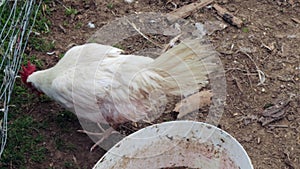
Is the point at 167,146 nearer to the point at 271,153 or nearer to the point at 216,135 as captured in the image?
the point at 216,135

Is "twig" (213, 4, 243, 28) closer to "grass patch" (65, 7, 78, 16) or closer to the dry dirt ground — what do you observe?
the dry dirt ground

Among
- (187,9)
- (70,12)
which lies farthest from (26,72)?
(187,9)

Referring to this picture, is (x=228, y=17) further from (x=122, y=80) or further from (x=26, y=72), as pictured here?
(x=26, y=72)

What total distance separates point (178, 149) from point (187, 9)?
61.1 inches

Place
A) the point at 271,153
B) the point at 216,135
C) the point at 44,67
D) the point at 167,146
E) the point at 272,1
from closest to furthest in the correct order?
the point at 216,135
the point at 167,146
the point at 271,153
the point at 44,67
the point at 272,1

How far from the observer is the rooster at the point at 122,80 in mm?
2902

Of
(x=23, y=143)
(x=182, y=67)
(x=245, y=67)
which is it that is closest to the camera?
(x=182, y=67)

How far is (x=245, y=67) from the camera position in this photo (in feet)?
12.5

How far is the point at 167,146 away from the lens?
10.0 ft

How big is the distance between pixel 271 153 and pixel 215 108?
1.62ft

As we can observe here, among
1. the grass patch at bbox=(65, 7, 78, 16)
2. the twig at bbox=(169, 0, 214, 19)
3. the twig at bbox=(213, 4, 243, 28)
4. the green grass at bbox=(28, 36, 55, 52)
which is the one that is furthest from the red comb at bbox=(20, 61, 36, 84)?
the twig at bbox=(213, 4, 243, 28)

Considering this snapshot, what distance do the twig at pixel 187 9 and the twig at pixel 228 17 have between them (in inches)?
3.8

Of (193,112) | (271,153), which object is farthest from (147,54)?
(271,153)

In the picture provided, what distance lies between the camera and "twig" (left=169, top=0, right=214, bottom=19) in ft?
14.0
